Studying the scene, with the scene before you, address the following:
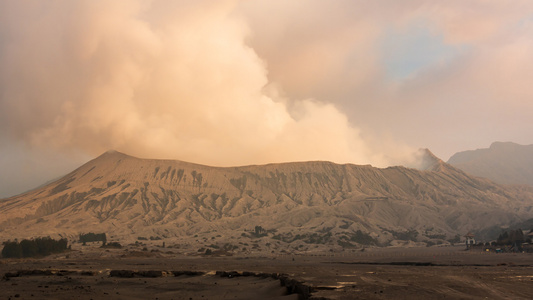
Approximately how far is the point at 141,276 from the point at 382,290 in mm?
43704

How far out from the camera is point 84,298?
45906 millimetres

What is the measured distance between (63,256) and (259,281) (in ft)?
330

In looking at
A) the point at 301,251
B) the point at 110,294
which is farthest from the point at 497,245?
the point at 110,294

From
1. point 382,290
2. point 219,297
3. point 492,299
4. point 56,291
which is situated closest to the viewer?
point 492,299

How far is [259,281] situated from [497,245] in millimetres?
112851

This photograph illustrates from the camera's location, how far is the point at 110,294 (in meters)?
51.0

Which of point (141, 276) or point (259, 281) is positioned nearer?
point (259, 281)

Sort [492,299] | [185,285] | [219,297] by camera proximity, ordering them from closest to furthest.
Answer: [492,299], [219,297], [185,285]

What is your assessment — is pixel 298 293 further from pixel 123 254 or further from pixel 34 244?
pixel 34 244

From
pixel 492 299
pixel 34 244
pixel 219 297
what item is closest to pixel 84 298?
pixel 219 297

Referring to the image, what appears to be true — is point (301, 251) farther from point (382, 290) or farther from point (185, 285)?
point (382, 290)

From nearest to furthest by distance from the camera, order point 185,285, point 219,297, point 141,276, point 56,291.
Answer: point 219,297
point 56,291
point 185,285
point 141,276

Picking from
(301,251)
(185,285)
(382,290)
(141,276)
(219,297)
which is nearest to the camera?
Result: (382,290)

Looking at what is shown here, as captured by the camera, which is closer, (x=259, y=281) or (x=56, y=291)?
(x=56, y=291)
